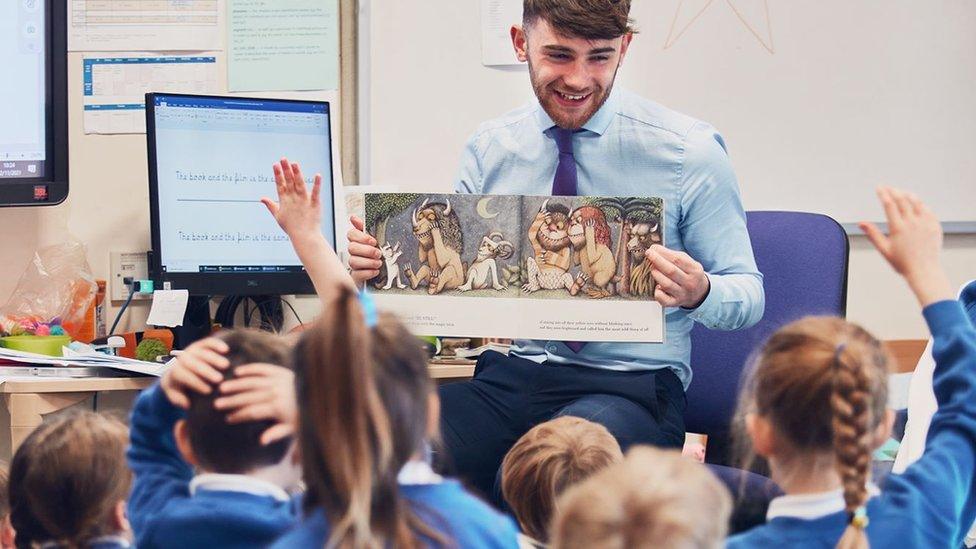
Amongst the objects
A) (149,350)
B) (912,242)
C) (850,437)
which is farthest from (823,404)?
(149,350)

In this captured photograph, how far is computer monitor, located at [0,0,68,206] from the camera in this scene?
268 centimetres

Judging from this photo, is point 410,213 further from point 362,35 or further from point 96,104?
point 96,104

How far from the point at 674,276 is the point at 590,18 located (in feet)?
1.78

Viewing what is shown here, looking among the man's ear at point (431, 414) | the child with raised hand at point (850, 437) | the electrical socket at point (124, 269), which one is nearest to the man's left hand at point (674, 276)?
the child with raised hand at point (850, 437)

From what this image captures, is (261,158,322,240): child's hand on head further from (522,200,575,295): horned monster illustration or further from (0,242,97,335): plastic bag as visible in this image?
(0,242,97,335): plastic bag

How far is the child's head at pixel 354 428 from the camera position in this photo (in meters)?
1.04

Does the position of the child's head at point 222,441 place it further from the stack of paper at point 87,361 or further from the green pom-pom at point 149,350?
the green pom-pom at point 149,350

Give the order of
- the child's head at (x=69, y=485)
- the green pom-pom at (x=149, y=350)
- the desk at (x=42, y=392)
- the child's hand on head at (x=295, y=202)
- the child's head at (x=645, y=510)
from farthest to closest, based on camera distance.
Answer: the green pom-pom at (x=149, y=350)
the desk at (x=42, y=392)
the child's hand on head at (x=295, y=202)
the child's head at (x=69, y=485)
the child's head at (x=645, y=510)

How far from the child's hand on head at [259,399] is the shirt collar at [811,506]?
1.75 ft

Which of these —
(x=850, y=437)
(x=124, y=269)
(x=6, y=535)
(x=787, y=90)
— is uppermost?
(x=787, y=90)

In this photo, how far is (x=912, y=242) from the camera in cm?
142

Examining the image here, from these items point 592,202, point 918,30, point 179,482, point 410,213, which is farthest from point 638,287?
point 918,30

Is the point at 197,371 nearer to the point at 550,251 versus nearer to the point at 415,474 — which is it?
the point at 415,474

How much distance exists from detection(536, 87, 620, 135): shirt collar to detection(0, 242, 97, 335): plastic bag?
1.22 metres
